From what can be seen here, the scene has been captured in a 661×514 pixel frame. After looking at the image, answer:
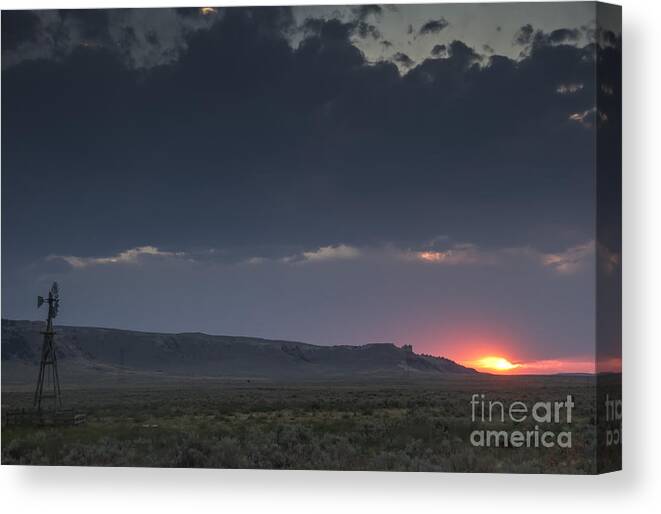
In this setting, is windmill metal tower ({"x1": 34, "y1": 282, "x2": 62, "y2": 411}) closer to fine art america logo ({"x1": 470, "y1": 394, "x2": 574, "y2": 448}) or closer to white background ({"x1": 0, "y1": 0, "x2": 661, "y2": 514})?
white background ({"x1": 0, "y1": 0, "x2": 661, "y2": 514})

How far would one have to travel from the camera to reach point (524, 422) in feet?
85.7

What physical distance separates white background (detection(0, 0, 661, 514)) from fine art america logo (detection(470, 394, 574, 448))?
60cm

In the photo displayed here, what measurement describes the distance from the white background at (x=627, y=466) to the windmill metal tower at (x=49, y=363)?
3156 millimetres

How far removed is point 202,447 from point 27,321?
3871 mm

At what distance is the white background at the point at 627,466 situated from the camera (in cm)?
2578

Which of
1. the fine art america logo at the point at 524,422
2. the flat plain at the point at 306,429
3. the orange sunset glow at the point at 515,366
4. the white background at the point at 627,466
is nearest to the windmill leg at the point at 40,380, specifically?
the flat plain at the point at 306,429

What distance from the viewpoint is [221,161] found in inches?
1103

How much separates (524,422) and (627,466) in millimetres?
1793

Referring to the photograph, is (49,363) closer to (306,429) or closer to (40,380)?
(40,380)

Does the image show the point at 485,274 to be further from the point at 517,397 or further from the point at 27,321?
the point at 27,321

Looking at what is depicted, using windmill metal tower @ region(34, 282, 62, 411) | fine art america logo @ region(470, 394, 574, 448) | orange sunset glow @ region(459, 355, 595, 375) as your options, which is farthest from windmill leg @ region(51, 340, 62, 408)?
fine art america logo @ region(470, 394, 574, 448)

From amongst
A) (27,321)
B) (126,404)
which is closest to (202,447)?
(126,404)

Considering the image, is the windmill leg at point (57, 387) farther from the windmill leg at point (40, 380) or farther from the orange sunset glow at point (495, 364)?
the orange sunset glow at point (495, 364)

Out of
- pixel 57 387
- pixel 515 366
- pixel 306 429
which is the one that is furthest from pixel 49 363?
pixel 515 366
